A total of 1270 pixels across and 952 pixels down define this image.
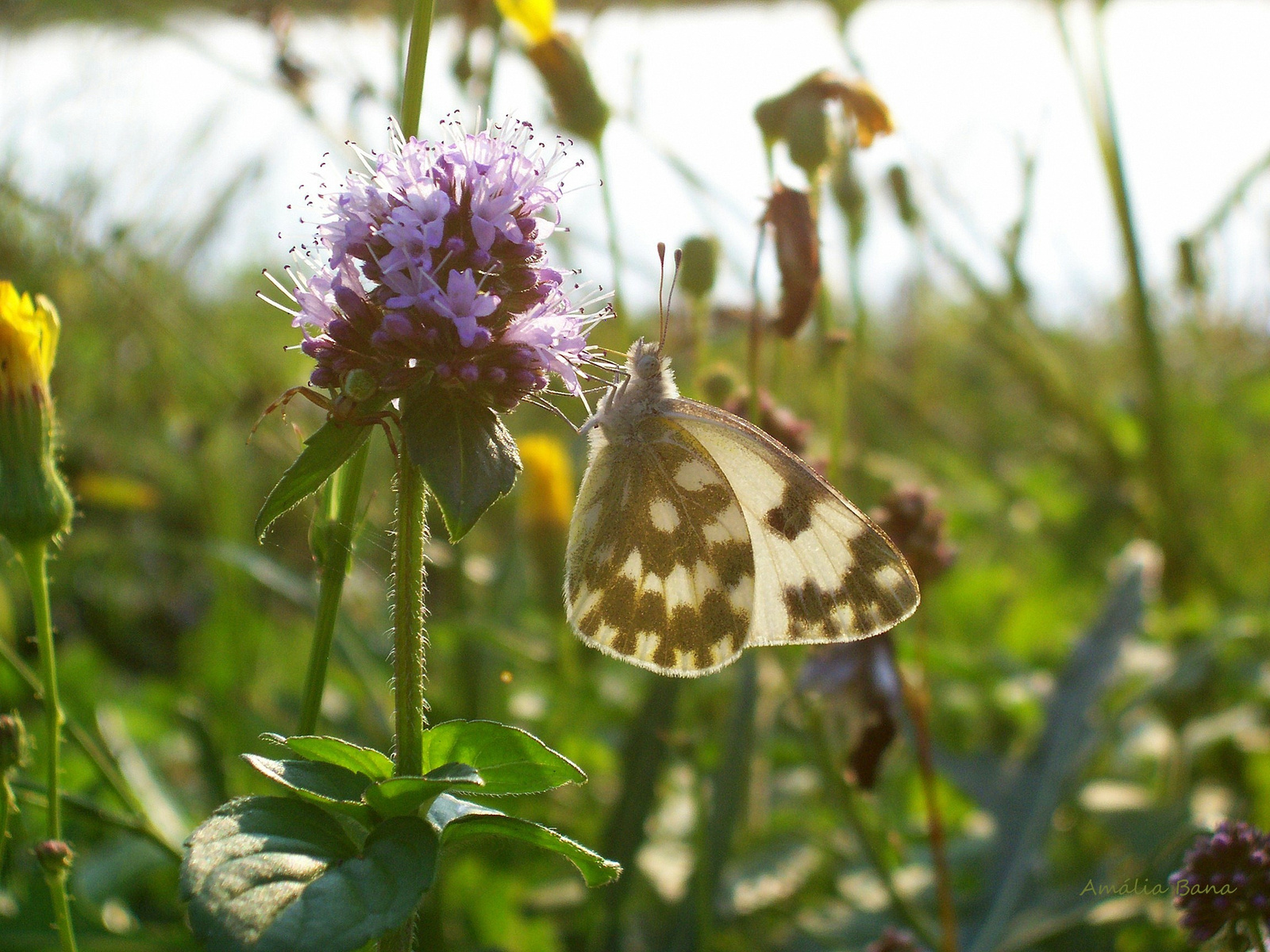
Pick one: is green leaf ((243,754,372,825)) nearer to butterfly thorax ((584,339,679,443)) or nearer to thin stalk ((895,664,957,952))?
butterfly thorax ((584,339,679,443))

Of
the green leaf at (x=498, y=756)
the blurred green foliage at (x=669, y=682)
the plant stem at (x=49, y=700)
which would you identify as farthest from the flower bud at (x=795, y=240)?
the plant stem at (x=49, y=700)

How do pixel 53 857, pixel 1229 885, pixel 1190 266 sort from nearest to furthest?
pixel 53 857 < pixel 1229 885 < pixel 1190 266

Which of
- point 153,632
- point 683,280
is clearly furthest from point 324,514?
point 153,632

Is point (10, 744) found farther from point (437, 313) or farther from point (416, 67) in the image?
point (416, 67)

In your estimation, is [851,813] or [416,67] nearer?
[416,67]

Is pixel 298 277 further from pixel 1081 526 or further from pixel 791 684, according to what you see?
pixel 1081 526

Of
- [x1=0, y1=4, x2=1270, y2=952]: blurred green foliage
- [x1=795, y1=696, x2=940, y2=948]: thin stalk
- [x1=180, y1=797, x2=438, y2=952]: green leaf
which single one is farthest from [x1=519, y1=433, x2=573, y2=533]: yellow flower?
[x1=180, y1=797, x2=438, y2=952]: green leaf

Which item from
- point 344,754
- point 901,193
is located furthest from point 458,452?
point 901,193

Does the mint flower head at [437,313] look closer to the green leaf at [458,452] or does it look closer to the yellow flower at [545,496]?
the green leaf at [458,452]
